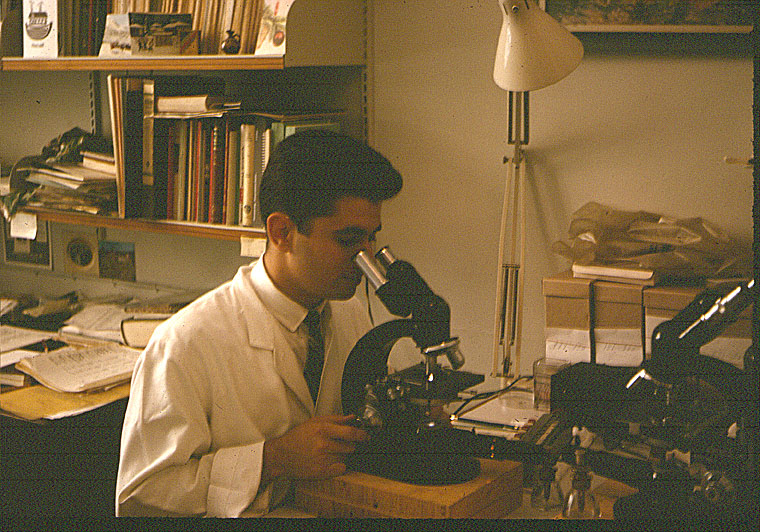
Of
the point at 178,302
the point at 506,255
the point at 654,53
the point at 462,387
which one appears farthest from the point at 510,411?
the point at 178,302

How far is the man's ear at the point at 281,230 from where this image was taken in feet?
4.87

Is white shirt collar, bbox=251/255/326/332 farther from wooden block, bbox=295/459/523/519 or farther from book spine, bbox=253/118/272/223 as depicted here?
book spine, bbox=253/118/272/223

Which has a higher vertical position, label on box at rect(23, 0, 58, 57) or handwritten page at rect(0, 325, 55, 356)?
label on box at rect(23, 0, 58, 57)

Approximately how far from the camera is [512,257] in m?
1.96

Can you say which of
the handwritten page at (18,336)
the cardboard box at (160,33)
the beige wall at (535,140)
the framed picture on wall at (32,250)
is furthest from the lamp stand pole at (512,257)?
the framed picture on wall at (32,250)

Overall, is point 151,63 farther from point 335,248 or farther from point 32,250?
point 32,250

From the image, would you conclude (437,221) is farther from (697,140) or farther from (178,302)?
(178,302)

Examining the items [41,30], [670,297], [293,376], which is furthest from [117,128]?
[670,297]

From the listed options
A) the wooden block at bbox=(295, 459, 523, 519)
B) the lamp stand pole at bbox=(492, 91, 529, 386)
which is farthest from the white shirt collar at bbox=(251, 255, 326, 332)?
the lamp stand pole at bbox=(492, 91, 529, 386)

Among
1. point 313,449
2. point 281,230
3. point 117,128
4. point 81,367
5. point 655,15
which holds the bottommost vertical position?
point 81,367

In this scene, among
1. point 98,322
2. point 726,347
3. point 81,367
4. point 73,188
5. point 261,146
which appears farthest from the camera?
point 98,322

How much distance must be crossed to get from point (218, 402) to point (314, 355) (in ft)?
0.78

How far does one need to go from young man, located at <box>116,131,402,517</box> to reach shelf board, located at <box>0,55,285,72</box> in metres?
0.49

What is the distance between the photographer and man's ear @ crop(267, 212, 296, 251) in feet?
4.87
